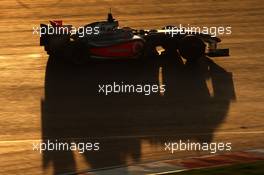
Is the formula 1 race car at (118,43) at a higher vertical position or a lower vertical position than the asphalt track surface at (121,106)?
higher

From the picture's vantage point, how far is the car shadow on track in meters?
17.3

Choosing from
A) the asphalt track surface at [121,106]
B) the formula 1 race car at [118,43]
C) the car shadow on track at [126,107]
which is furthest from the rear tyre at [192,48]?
the asphalt track surface at [121,106]

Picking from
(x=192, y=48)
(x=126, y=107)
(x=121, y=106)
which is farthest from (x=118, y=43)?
(x=126, y=107)

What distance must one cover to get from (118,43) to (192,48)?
2348 mm

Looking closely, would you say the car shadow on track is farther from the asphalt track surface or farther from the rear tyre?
the rear tyre

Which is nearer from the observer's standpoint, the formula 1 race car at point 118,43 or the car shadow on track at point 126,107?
the car shadow on track at point 126,107

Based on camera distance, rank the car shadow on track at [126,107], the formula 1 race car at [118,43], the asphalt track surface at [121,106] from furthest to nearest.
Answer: the formula 1 race car at [118,43], the car shadow on track at [126,107], the asphalt track surface at [121,106]

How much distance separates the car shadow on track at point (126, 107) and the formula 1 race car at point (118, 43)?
0.38m

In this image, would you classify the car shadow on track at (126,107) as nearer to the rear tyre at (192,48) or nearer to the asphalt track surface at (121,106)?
the asphalt track surface at (121,106)

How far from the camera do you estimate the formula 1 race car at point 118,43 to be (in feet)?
80.7

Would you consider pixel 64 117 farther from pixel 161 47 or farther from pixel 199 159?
pixel 161 47

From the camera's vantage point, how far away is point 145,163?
628 inches

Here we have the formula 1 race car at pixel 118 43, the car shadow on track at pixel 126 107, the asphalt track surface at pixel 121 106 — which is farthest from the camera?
the formula 1 race car at pixel 118 43

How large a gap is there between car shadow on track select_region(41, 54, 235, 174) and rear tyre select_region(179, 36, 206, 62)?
1.04ft
